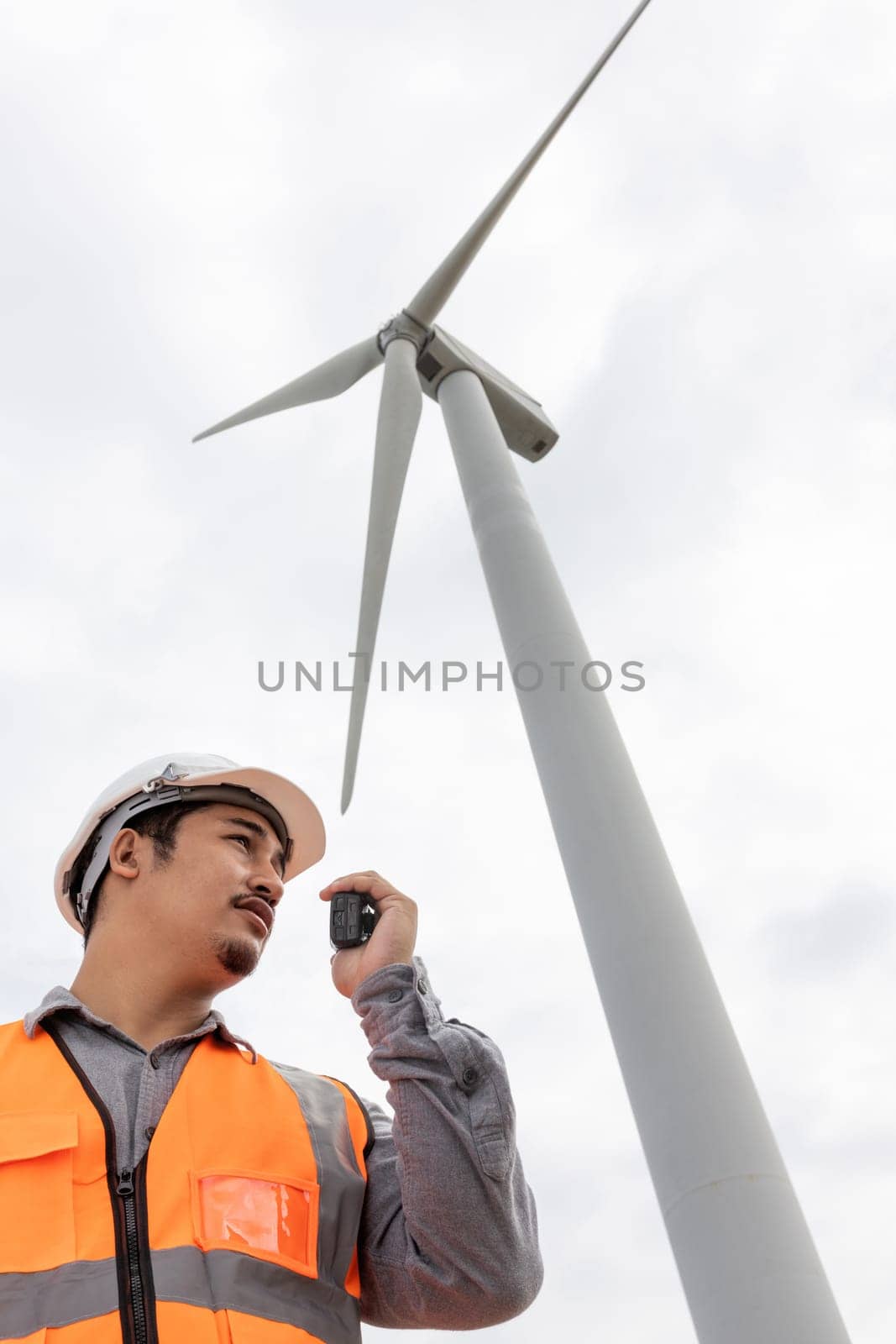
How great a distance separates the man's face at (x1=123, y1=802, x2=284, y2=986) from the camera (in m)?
4.58

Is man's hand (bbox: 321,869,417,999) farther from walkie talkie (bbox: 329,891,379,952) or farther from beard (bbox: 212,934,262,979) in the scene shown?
beard (bbox: 212,934,262,979)

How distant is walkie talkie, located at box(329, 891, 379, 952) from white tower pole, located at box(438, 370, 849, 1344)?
1517mm

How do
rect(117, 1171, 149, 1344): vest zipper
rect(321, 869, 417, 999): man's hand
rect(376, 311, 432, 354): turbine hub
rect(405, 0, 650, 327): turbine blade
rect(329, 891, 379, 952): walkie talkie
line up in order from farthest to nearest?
1. rect(376, 311, 432, 354): turbine hub
2. rect(405, 0, 650, 327): turbine blade
3. rect(329, 891, 379, 952): walkie talkie
4. rect(321, 869, 417, 999): man's hand
5. rect(117, 1171, 149, 1344): vest zipper

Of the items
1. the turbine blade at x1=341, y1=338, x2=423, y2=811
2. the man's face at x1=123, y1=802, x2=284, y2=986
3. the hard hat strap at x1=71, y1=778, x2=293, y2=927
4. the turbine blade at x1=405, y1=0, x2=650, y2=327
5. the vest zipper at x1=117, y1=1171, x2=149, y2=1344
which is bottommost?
the vest zipper at x1=117, y1=1171, x2=149, y2=1344

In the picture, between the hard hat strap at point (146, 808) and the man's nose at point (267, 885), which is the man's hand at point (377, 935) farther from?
the hard hat strap at point (146, 808)

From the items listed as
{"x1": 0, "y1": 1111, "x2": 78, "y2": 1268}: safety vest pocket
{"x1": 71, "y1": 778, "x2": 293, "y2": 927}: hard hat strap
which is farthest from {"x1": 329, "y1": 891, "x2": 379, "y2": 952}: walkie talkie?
{"x1": 0, "y1": 1111, "x2": 78, "y2": 1268}: safety vest pocket

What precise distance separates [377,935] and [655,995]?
5.07 ft

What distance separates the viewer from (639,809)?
6066mm

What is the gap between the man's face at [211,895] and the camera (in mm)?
4578

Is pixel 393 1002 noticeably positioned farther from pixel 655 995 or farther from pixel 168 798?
pixel 168 798

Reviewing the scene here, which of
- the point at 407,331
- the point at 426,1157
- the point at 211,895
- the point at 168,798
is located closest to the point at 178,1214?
the point at 426,1157

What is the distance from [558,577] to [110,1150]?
5.33 m

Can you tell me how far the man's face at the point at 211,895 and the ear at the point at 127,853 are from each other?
0.02 m

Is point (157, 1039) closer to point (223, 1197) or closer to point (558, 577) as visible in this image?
point (223, 1197)
